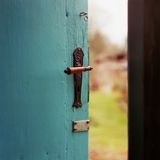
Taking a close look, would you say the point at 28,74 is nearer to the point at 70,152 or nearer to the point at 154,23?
the point at 70,152

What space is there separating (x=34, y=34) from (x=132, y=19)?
0.53 meters

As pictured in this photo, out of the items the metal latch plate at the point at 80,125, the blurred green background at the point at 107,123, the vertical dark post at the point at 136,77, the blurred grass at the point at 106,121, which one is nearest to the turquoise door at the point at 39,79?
the metal latch plate at the point at 80,125

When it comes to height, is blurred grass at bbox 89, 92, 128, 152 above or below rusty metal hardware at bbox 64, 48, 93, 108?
below

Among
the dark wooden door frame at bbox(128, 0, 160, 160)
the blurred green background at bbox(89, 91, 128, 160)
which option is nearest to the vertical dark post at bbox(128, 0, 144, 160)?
the dark wooden door frame at bbox(128, 0, 160, 160)

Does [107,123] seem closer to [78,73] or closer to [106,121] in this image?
[106,121]

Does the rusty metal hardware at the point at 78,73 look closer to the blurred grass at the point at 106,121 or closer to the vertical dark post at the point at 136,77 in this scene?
the vertical dark post at the point at 136,77

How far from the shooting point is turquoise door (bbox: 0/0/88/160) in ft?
3.57

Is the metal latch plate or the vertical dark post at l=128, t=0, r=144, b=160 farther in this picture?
the metal latch plate

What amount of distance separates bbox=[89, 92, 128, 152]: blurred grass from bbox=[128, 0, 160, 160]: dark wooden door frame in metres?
3.48

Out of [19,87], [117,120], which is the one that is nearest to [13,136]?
[19,87]

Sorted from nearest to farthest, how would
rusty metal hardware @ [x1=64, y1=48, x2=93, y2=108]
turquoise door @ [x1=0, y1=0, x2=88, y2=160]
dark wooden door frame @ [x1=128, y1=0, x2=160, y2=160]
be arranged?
dark wooden door frame @ [x1=128, y1=0, x2=160, y2=160] → turquoise door @ [x1=0, y1=0, x2=88, y2=160] → rusty metal hardware @ [x1=64, y1=48, x2=93, y2=108]

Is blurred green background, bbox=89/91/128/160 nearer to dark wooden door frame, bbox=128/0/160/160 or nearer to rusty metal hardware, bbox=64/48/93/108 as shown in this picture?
rusty metal hardware, bbox=64/48/93/108

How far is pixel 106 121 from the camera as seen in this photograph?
440 centimetres

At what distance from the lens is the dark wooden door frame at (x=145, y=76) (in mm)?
631
